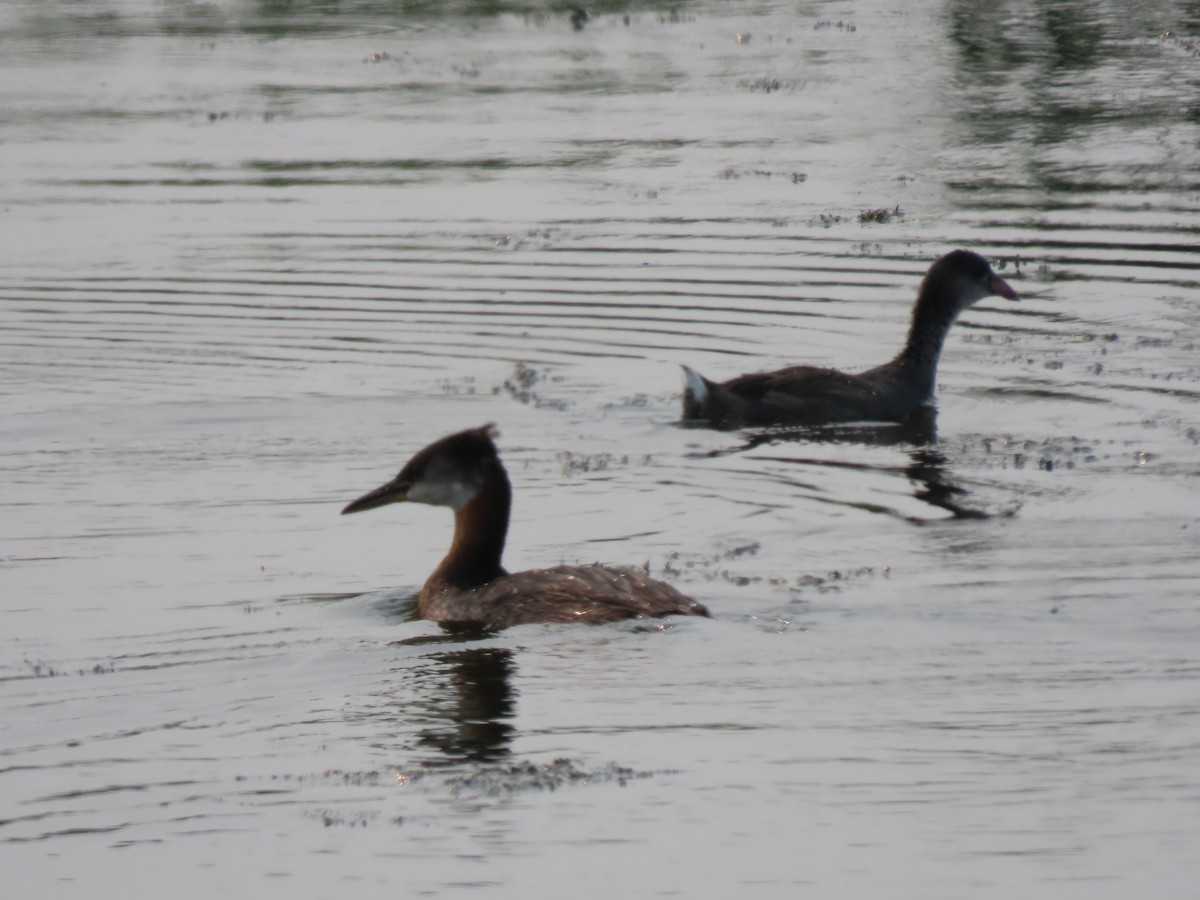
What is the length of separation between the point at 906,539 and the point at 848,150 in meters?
14.0

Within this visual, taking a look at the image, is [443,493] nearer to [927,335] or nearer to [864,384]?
[864,384]

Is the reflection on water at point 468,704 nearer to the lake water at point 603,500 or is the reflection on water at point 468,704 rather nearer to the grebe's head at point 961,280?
the lake water at point 603,500

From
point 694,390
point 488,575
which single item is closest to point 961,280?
point 694,390

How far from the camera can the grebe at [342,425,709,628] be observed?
993cm

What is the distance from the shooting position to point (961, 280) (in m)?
15.7

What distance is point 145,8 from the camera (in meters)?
39.8

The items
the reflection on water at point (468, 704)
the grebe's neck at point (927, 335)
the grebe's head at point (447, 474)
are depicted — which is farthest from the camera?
the grebe's neck at point (927, 335)

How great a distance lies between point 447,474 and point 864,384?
4.50m

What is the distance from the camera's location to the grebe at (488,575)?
391 inches

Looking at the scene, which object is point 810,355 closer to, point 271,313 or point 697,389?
point 697,389

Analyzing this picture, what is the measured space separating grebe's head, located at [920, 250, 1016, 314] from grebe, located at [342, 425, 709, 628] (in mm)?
5584

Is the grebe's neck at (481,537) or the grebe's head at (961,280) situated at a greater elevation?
the grebe's head at (961,280)

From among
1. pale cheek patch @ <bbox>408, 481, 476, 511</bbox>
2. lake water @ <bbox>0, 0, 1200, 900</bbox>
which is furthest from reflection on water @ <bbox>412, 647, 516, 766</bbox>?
pale cheek patch @ <bbox>408, 481, 476, 511</bbox>

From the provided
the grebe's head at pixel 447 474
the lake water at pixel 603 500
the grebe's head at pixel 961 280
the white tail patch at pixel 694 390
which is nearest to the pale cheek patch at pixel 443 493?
the grebe's head at pixel 447 474
